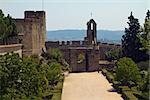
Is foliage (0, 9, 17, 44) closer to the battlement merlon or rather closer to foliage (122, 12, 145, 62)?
the battlement merlon

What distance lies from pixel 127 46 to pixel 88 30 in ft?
35.7

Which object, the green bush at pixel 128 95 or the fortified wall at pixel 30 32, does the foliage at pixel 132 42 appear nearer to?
the fortified wall at pixel 30 32

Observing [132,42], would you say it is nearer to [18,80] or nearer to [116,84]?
[116,84]

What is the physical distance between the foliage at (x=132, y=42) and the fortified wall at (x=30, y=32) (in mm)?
8024

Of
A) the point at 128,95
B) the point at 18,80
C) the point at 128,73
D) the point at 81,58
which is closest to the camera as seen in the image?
the point at 18,80

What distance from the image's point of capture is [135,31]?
4059 cm

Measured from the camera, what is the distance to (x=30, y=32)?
42.3 m

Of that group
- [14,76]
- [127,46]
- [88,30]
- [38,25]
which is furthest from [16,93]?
[88,30]

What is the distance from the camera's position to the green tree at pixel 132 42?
39.3 m

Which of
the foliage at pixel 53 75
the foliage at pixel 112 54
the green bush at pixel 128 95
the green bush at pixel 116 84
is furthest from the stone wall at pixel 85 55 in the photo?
the green bush at pixel 128 95

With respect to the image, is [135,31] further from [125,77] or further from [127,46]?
[125,77]

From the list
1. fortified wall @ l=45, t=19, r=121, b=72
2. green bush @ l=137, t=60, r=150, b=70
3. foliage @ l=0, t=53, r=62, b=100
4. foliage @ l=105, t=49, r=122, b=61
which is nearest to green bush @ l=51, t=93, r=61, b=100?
foliage @ l=0, t=53, r=62, b=100

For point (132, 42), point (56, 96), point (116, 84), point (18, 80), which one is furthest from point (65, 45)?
point (18, 80)

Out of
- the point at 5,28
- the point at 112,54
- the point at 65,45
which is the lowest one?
the point at 112,54
